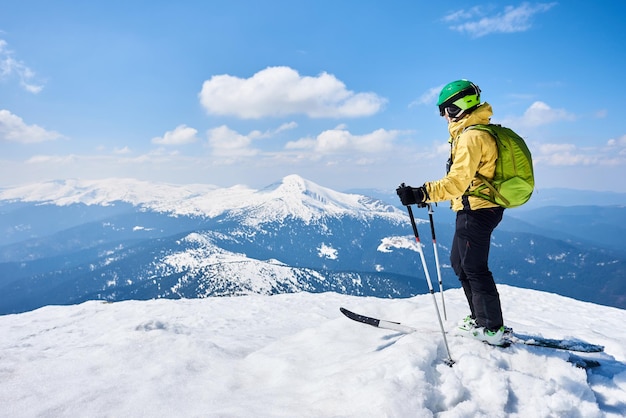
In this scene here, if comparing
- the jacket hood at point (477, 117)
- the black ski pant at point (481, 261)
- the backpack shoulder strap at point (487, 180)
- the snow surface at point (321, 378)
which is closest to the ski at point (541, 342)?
the snow surface at point (321, 378)

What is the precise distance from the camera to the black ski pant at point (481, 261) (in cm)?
573

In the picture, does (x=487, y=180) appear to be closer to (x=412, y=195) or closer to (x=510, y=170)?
(x=510, y=170)

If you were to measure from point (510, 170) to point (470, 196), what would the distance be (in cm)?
73

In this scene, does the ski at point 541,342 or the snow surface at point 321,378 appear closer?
the snow surface at point 321,378

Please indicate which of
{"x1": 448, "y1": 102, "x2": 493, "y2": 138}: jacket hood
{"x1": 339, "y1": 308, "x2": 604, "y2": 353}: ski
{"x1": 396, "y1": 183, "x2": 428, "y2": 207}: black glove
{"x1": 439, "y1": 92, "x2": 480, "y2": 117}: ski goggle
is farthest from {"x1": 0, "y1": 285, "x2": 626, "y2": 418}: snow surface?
{"x1": 439, "y1": 92, "x2": 480, "y2": 117}: ski goggle

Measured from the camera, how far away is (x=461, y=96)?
19.0ft

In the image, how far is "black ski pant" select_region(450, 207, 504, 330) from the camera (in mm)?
5734

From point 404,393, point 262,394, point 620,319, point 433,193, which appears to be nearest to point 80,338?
point 262,394

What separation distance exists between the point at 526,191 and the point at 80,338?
43.5 feet

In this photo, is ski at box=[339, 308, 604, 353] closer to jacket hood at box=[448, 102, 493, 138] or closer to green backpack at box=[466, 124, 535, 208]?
green backpack at box=[466, 124, 535, 208]

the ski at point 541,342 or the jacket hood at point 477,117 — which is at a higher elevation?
the jacket hood at point 477,117

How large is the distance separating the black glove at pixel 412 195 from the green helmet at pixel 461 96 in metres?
1.65

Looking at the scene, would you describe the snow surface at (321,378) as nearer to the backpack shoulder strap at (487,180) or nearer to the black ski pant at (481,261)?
the black ski pant at (481,261)

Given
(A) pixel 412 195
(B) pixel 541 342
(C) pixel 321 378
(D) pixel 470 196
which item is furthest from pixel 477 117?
(C) pixel 321 378
